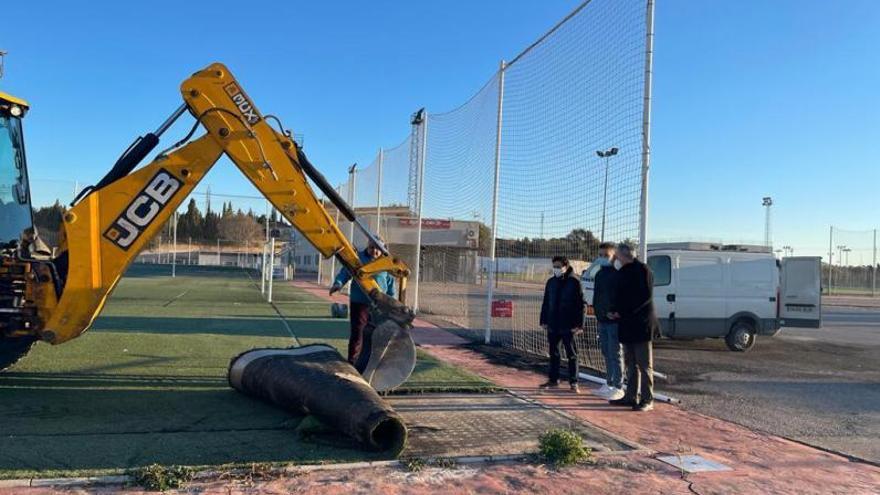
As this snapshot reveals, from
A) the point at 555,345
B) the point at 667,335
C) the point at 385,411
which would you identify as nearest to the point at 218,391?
the point at 385,411

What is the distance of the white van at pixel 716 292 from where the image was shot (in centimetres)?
1332

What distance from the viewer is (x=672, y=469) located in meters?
5.29

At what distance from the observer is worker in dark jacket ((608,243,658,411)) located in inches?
292

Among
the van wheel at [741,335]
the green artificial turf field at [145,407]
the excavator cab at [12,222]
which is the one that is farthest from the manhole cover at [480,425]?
the van wheel at [741,335]

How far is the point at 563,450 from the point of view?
5293mm

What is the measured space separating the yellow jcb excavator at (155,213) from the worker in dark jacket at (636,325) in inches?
101

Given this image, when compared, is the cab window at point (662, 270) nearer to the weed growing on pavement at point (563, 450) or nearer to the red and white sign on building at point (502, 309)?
the red and white sign on building at point (502, 309)

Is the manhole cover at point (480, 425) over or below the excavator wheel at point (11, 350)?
below

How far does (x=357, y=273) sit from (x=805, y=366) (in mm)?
9348

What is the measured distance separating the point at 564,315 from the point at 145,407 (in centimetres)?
501

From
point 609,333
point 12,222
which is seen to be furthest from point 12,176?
point 609,333

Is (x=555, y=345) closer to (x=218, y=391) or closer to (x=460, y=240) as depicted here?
(x=218, y=391)

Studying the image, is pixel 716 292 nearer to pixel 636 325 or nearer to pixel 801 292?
pixel 801 292

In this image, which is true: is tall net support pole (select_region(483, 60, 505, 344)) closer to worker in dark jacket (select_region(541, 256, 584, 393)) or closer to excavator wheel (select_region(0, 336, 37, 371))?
worker in dark jacket (select_region(541, 256, 584, 393))
